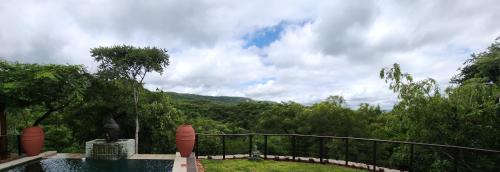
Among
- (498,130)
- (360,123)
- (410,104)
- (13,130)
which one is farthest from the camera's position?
(360,123)

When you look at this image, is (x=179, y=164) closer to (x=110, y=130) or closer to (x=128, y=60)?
(x=110, y=130)

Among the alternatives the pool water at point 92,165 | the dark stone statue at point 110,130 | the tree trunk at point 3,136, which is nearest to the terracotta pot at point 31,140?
the tree trunk at point 3,136

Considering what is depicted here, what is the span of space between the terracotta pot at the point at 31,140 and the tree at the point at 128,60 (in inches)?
89.1

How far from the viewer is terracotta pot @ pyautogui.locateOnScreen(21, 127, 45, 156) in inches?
364

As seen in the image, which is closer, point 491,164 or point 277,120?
point 491,164

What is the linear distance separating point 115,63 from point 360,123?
1198 cm

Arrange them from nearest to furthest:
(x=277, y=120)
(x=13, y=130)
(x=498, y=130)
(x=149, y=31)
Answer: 1. (x=498, y=130)
2. (x=149, y=31)
3. (x=13, y=130)
4. (x=277, y=120)

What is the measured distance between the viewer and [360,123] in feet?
56.5

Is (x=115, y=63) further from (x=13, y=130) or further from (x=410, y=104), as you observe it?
(x=410, y=104)

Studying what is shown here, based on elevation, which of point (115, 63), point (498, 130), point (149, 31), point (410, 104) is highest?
point (149, 31)

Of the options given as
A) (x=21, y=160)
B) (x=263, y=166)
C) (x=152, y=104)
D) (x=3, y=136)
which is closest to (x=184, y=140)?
(x=152, y=104)

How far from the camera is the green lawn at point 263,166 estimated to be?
8.35 meters

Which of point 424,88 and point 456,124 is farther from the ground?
point 424,88

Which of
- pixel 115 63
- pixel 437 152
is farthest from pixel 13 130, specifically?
pixel 437 152
